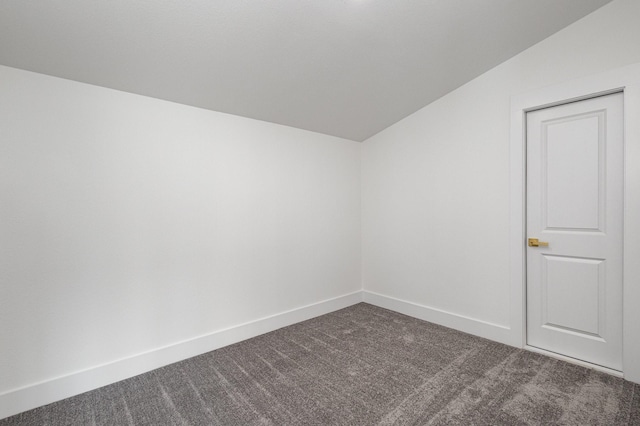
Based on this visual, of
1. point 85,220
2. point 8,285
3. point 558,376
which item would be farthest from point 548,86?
point 8,285

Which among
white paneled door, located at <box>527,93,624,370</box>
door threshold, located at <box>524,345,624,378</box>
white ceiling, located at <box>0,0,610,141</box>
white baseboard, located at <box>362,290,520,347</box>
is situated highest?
white ceiling, located at <box>0,0,610,141</box>

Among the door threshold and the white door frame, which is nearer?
the white door frame

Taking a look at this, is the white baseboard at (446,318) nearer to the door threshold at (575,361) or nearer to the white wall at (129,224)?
the door threshold at (575,361)

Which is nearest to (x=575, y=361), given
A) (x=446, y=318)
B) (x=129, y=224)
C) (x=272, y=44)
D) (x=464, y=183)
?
(x=446, y=318)

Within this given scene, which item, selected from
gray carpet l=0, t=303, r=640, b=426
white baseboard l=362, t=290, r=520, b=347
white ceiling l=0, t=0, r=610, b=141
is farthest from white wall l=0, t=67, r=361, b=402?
white baseboard l=362, t=290, r=520, b=347

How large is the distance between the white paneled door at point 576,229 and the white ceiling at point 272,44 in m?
0.80

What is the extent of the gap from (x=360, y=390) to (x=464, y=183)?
2.12 m

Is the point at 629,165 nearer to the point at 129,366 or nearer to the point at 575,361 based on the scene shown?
the point at 575,361

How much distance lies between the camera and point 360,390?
2008 millimetres

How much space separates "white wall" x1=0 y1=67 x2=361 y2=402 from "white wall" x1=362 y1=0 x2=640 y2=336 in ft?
3.64

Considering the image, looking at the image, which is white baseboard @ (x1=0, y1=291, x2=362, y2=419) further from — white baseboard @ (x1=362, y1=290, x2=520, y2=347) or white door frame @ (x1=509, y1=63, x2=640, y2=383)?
white door frame @ (x1=509, y1=63, x2=640, y2=383)

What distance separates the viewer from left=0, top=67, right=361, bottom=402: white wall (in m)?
1.87

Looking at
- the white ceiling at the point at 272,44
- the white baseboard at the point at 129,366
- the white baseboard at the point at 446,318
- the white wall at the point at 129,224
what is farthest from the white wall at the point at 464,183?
the white baseboard at the point at 129,366

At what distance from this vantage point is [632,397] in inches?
74.2
